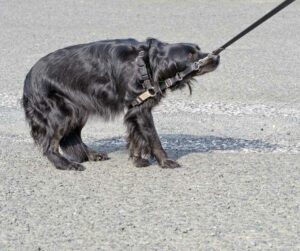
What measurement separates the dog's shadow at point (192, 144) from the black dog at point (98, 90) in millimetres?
564

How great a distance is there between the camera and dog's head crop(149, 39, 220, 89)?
7.23 m

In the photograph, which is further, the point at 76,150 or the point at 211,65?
the point at 76,150

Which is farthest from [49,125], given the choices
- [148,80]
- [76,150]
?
[148,80]

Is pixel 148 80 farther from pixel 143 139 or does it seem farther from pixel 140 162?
pixel 140 162

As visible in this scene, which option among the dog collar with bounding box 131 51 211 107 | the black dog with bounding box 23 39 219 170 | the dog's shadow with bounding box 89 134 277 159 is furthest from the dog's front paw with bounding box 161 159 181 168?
the dog collar with bounding box 131 51 211 107

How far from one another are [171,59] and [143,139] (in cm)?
78

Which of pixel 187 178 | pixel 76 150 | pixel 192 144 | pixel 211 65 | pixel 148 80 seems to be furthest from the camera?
pixel 192 144

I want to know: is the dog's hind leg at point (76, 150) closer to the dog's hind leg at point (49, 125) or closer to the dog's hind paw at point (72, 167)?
the dog's hind leg at point (49, 125)

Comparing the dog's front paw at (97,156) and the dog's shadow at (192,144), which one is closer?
the dog's front paw at (97,156)

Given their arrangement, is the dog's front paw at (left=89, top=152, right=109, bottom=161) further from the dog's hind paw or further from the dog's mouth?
the dog's mouth

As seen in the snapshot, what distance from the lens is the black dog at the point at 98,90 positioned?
7305mm

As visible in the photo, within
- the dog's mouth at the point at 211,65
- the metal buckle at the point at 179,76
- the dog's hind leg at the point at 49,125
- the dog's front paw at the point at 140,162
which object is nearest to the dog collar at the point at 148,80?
the metal buckle at the point at 179,76

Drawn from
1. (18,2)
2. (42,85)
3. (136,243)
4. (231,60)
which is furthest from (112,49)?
(18,2)

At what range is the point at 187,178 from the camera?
22.8ft
